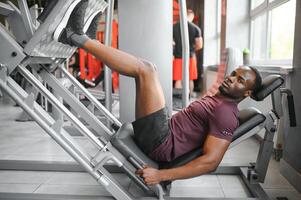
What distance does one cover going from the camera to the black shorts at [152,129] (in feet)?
5.82

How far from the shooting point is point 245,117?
75.0 inches

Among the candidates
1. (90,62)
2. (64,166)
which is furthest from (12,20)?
(90,62)

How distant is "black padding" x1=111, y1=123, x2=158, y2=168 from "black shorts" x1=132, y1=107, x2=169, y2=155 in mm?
52

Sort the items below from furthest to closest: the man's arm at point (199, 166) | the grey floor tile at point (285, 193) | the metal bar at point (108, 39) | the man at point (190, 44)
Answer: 1. the man at point (190, 44)
2. the metal bar at point (108, 39)
3. the grey floor tile at point (285, 193)
4. the man's arm at point (199, 166)

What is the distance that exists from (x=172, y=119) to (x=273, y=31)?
263 cm

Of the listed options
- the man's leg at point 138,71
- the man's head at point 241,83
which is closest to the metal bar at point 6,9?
the man's leg at point 138,71

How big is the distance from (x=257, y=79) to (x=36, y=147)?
7.69 feet

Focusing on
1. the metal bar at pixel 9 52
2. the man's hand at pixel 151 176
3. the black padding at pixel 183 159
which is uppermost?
the metal bar at pixel 9 52

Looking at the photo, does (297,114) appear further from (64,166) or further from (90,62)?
(90,62)

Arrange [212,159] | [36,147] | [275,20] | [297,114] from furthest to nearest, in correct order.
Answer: [275,20], [36,147], [297,114], [212,159]

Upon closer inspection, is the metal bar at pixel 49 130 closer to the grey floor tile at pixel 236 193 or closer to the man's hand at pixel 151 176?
the man's hand at pixel 151 176

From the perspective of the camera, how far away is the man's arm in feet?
5.28

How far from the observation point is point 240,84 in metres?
1.75

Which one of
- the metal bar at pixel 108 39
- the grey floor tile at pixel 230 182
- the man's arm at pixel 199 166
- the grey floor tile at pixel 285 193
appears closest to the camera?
the man's arm at pixel 199 166
